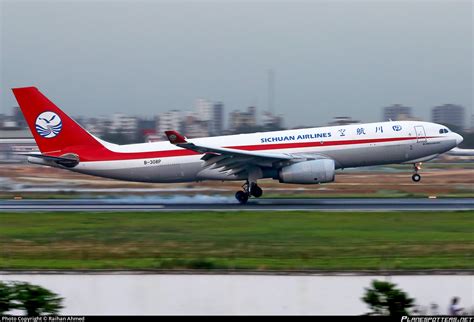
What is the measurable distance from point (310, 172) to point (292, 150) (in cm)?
220

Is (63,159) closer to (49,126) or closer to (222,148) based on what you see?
(49,126)

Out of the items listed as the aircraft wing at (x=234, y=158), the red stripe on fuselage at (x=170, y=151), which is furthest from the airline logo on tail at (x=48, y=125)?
the aircraft wing at (x=234, y=158)

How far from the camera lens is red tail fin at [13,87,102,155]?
3631cm

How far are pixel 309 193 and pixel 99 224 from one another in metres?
16.1

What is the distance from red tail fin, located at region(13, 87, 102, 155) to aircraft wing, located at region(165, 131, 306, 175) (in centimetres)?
543

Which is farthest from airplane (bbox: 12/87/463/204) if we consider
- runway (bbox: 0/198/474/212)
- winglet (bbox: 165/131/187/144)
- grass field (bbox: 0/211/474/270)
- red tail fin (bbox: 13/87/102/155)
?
grass field (bbox: 0/211/474/270)

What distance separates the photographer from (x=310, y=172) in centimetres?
3419

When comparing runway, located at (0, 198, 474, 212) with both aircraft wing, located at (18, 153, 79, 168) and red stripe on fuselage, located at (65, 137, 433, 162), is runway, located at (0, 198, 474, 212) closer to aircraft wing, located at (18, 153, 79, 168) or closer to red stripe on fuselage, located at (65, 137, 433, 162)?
aircraft wing, located at (18, 153, 79, 168)

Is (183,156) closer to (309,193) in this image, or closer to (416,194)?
(309,193)

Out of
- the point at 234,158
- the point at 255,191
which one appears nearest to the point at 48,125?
the point at 234,158

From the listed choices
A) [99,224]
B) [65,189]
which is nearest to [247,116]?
[65,189]

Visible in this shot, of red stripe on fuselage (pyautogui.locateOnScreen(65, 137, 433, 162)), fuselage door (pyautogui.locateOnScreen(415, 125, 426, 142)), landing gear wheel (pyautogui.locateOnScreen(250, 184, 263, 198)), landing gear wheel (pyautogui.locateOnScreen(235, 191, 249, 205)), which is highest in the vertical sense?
fuselage door (pyautogui.locateOnScreen(415, 125, 426, 142))

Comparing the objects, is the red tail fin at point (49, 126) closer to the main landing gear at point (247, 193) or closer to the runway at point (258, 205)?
the runway at point (258, 205)

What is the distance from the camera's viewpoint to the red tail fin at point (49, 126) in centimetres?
3631
